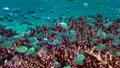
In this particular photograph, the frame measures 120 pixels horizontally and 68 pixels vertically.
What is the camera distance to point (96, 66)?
448 cm

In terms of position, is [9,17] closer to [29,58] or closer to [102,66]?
[29,58]

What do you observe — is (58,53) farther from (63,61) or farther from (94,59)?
(94,59)

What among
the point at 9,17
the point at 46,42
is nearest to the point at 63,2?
the point at 9,17

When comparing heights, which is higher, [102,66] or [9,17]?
[9,17]

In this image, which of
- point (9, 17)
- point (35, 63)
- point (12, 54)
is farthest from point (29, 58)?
point (9, 17)

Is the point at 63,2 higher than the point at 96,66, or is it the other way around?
the point at 63,2

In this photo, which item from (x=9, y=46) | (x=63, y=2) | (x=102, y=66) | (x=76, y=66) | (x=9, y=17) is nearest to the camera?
(x=102, y=66)

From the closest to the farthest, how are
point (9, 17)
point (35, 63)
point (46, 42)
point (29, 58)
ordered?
1. point (35, 63)
2. point (29, 58)
3. point (46, 42)
4. point (9, 17)

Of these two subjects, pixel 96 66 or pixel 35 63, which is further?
pixel 35 63

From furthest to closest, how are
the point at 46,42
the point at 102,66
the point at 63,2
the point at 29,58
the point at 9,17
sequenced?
the point at 63,2 < the point at 9,17 < the point at 46,42 < the point at 29,58 < the point at 102,66

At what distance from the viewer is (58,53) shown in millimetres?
5219

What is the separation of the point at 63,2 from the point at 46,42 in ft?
165

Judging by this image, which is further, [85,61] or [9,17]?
[9,17]

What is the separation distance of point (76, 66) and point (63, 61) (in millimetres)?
352
